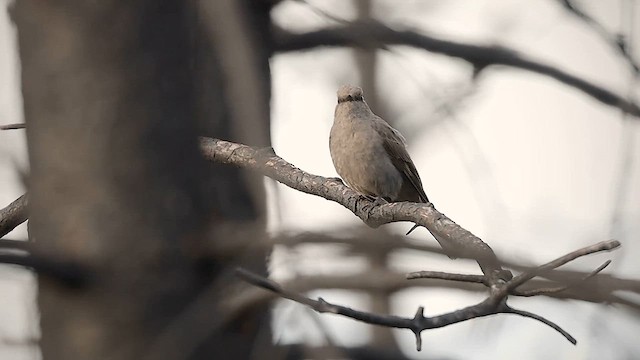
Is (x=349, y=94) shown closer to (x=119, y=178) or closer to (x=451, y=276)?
(x=119, y=178)

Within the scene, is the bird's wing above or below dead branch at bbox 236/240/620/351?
below

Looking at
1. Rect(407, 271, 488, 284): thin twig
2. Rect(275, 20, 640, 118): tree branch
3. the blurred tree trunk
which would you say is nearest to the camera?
Rect(407, 271, 488, 284): thin twig

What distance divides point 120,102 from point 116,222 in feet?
0.88

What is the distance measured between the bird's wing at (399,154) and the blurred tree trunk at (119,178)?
164cm

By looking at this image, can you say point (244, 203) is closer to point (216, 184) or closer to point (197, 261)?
point (216, 184)

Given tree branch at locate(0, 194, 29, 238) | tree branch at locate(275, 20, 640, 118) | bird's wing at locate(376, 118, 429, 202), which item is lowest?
bird's wing at locate(376, 118, 429, 202)

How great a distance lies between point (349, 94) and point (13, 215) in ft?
5.38

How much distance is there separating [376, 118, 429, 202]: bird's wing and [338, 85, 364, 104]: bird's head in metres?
0.13

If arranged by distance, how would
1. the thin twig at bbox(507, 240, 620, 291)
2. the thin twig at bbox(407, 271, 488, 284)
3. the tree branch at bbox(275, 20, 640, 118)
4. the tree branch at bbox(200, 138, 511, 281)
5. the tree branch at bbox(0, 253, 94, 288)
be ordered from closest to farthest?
the thin twig at bbox(507, 240, 620, 291) → the thin twig at bbox(407, 271, 488, 284) → the tree branch at bbox(0, 253, 94, 288) → the tree branch at bbox(200, 138, 511, 281) → the tree branch at bbox(275, 20, 640, 118)

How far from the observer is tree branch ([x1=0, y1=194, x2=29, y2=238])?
2.53 m

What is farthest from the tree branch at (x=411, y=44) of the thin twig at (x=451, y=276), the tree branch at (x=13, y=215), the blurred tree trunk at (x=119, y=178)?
the thin twig at (x=451, y=276)

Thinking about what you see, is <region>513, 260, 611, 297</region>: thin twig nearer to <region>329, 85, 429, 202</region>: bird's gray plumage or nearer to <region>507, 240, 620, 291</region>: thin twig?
<region>507, 240, 620, 291</region>: thin twig

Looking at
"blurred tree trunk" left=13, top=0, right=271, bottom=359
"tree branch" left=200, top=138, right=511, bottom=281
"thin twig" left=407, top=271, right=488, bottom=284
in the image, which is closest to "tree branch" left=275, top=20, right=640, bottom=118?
"tree branch" left=200, top=138, right=511, bottom=281

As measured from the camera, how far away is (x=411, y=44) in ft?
10.4
